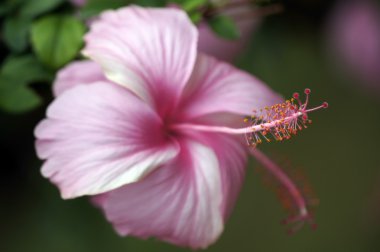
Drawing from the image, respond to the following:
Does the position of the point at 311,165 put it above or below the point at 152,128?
below

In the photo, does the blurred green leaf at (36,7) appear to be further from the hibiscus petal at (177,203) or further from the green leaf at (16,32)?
the hibiscus petal at (177,203)

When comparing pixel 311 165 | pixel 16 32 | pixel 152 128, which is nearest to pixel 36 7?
pixel 16 32

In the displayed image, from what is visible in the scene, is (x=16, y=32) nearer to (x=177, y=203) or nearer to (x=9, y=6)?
(x=9, y=6)

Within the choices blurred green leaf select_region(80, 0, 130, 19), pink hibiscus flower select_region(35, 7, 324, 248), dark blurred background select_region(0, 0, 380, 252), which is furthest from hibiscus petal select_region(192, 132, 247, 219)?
dark blurred background select_region(0, 0, 380, 252)

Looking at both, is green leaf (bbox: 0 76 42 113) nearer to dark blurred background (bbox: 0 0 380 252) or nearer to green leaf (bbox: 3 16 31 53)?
green leaf (bbox: 3 16 31 53)

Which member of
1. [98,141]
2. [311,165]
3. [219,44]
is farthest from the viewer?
[311,165]

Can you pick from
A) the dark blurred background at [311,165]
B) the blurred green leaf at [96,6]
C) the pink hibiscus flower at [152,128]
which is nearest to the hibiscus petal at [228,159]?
the pink hibiscus flower at [152,128]
